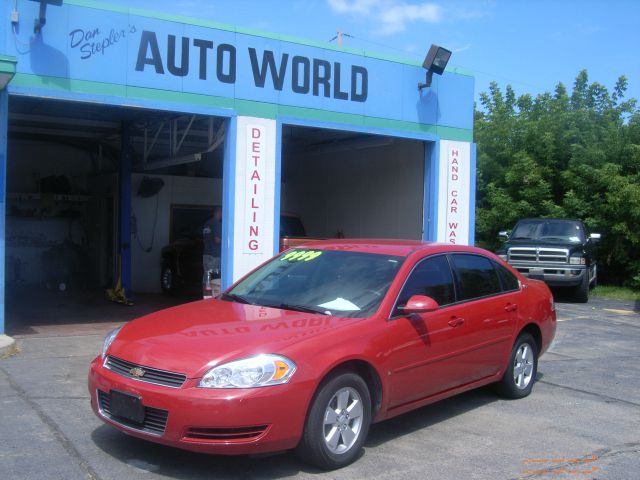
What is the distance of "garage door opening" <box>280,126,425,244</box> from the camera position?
13.7 m

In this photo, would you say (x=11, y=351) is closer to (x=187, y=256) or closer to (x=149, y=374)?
(x=149, y=374)

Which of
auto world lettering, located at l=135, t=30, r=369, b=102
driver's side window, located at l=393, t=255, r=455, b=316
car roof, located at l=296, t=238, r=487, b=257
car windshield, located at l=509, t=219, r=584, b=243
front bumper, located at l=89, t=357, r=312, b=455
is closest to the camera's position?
front bumper, located at l=89, t=357, r=312, b=455

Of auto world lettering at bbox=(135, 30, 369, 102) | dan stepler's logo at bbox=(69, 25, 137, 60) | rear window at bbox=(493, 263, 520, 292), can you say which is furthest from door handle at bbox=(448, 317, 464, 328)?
dan stepler's logo at bbox=(69, 25, 137, 60)

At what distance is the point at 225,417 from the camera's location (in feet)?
13.5

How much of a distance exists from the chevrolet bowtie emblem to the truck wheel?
44.9ft

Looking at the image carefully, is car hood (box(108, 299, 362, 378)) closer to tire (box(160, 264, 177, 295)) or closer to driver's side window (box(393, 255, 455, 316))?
driver's side window (box(393, 255, 455, 316))

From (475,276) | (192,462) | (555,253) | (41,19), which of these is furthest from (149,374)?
(555,253)

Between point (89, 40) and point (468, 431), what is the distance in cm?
693

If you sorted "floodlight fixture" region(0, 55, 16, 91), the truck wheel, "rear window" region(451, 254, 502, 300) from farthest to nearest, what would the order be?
the truck wheel < "floodlight fixture" region(0, 55, 16, 91) < "rear window" region(451, 254, 502, 300)

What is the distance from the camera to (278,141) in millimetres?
10664

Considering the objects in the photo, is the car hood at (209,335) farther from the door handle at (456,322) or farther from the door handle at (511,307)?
the door handle at (511,307)

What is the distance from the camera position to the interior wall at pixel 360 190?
13.8m

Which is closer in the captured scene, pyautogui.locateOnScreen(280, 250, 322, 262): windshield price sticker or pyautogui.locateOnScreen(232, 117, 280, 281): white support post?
pyautogui.locateOnScreen(280, 250, 322, 262): windshield price sticker

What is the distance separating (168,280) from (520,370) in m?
10.1
